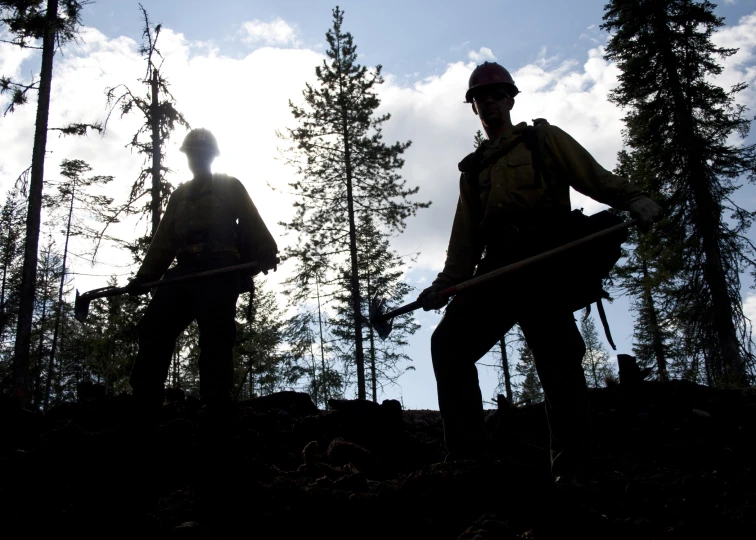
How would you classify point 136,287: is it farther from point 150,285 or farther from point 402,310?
point 402,310

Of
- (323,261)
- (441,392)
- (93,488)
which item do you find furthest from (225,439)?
(323,261)

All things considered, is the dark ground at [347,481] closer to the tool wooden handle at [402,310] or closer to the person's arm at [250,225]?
the tool wooden handle at [402,310]

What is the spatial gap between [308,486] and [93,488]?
1.24 metres

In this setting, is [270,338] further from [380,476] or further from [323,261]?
[380,476]

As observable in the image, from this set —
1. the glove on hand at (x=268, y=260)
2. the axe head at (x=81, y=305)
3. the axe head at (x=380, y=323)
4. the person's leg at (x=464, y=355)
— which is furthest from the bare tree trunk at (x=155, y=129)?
the person's leg at (x=464, y=355)

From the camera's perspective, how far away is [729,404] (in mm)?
6637

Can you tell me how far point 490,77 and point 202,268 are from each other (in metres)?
2.78

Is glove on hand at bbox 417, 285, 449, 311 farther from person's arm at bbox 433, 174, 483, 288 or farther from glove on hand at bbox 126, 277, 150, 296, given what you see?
glove on hand at bbox 126, 277, 150, 296

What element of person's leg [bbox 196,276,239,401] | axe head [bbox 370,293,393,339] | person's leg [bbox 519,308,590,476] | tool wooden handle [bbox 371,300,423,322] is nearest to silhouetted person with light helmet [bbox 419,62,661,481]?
person's leg [bbox 519,308,590,476]

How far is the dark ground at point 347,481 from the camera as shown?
8.32ft

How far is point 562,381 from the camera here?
10.9ft

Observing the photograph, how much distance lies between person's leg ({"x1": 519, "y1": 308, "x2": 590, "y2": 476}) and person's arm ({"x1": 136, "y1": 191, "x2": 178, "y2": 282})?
11.4 ft

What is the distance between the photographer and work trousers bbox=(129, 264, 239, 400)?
4.61 meters

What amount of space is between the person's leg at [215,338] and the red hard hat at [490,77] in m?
2.46
